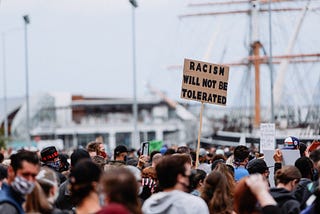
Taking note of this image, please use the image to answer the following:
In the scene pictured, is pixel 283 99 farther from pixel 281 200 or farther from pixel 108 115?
pixel 281 200

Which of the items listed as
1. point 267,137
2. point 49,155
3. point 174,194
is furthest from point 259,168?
point 267,137

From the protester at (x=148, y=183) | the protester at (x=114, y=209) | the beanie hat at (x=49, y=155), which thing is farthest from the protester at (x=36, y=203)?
the beanie hat at (x=49, y=155)

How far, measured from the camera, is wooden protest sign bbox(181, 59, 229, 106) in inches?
599

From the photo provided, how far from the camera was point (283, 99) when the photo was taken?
89000 mm

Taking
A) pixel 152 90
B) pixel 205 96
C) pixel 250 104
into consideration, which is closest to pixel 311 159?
pixel 205 96

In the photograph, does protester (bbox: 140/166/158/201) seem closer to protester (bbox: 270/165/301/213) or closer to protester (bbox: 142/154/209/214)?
protester (bbox: 270/165/301/213)

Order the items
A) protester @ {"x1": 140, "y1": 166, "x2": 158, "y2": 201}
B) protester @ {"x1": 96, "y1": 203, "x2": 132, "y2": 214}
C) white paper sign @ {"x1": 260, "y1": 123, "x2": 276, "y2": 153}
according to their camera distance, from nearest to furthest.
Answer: protester @ {"x1": 96, "y1": 203, "x2": 132, "y2": 214}
protester @ {"x1": 140, "y1": 166, "x2": 158, "y2": 201}
white paper sign @ {"x1": 260, "y1": 123, "x2": 276, "y2": 153}

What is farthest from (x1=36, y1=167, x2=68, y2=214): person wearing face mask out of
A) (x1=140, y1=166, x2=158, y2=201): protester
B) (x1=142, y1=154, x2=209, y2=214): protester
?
(x1=140, y1=166, x2=158, y2=201): protester

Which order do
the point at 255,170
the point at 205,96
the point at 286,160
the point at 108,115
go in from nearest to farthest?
the point at 255,170 → the point at 286,160 → the point at 205,96 → the point at 108,115

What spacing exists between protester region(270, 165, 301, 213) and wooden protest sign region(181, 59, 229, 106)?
5.71m

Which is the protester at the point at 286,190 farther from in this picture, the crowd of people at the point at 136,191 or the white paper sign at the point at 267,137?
the white paper sign at the point at 267,137

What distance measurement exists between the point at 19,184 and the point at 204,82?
758cm

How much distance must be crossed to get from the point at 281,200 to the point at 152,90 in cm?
12179

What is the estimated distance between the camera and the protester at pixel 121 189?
23.2 ft
